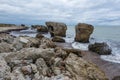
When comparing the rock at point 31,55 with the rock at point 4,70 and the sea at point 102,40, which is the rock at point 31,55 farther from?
the sea at point 102,40

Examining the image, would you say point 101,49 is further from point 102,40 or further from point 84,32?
point 102,40

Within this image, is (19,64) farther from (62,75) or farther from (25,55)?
(62,75)

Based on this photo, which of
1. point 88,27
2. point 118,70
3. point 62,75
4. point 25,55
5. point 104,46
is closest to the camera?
point 62,75

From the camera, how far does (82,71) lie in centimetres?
1112

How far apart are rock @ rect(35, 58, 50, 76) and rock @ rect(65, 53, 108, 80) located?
1194 millimetres

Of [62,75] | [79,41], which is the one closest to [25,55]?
[62,75]

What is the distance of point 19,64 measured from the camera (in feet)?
39.1

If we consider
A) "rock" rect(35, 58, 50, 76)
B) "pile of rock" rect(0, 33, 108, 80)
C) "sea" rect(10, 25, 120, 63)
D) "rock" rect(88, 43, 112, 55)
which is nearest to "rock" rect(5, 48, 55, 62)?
"pile of rock" rect(0, 33, 108, 80)

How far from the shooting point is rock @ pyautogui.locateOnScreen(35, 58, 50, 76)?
11117 mm

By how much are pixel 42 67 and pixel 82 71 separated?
223 centimetres

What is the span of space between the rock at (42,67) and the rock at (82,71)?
1.19 metres

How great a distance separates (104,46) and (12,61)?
49.3 feet

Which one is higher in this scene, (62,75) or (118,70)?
(62,75)

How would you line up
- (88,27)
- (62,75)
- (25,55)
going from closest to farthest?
(62,75)
(25,55)
(88,27)
